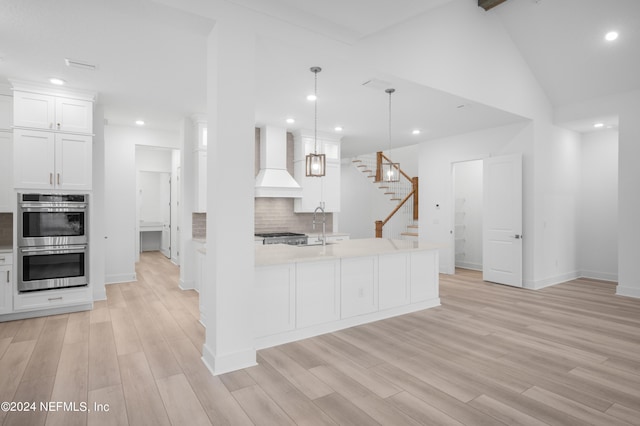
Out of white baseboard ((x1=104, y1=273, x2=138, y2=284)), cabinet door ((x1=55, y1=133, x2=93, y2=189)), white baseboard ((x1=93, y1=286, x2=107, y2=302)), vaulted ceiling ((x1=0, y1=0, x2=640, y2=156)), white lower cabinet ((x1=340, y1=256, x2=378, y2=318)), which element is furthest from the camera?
white baseboard ((x1=104, y1=273, x2=138, y2=284))

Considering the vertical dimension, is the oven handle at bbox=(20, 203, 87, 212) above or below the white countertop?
above

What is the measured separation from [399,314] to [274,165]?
137 inches

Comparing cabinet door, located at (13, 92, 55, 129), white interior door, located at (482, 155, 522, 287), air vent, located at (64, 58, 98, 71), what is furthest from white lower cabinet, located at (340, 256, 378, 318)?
cabinet door, located at (13, 92, 55, 129)

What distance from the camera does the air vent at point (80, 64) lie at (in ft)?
12.0

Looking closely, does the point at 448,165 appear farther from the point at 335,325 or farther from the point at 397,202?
the point at 335,325

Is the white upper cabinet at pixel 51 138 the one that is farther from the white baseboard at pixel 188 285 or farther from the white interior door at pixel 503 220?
the white interior door at pixel 503 220

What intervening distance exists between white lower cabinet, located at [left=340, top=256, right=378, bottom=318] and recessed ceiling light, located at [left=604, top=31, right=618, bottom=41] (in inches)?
178

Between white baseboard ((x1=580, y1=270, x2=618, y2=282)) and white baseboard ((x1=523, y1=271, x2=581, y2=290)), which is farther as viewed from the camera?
white baseboard ((x1=580, y1=270, x2=618, y2=282))

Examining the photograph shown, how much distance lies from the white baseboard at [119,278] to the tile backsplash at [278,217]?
95.6 inches

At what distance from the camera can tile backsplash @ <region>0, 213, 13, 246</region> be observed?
4688 mm

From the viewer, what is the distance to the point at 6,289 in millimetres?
4086

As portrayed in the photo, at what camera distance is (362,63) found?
369 centimetres

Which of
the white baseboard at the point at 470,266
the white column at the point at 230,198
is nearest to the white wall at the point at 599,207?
the white baseboard at the point at 470,266

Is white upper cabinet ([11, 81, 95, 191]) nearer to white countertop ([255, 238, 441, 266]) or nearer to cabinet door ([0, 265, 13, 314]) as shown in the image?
cabinet door ([0, 265, 13, 314])
